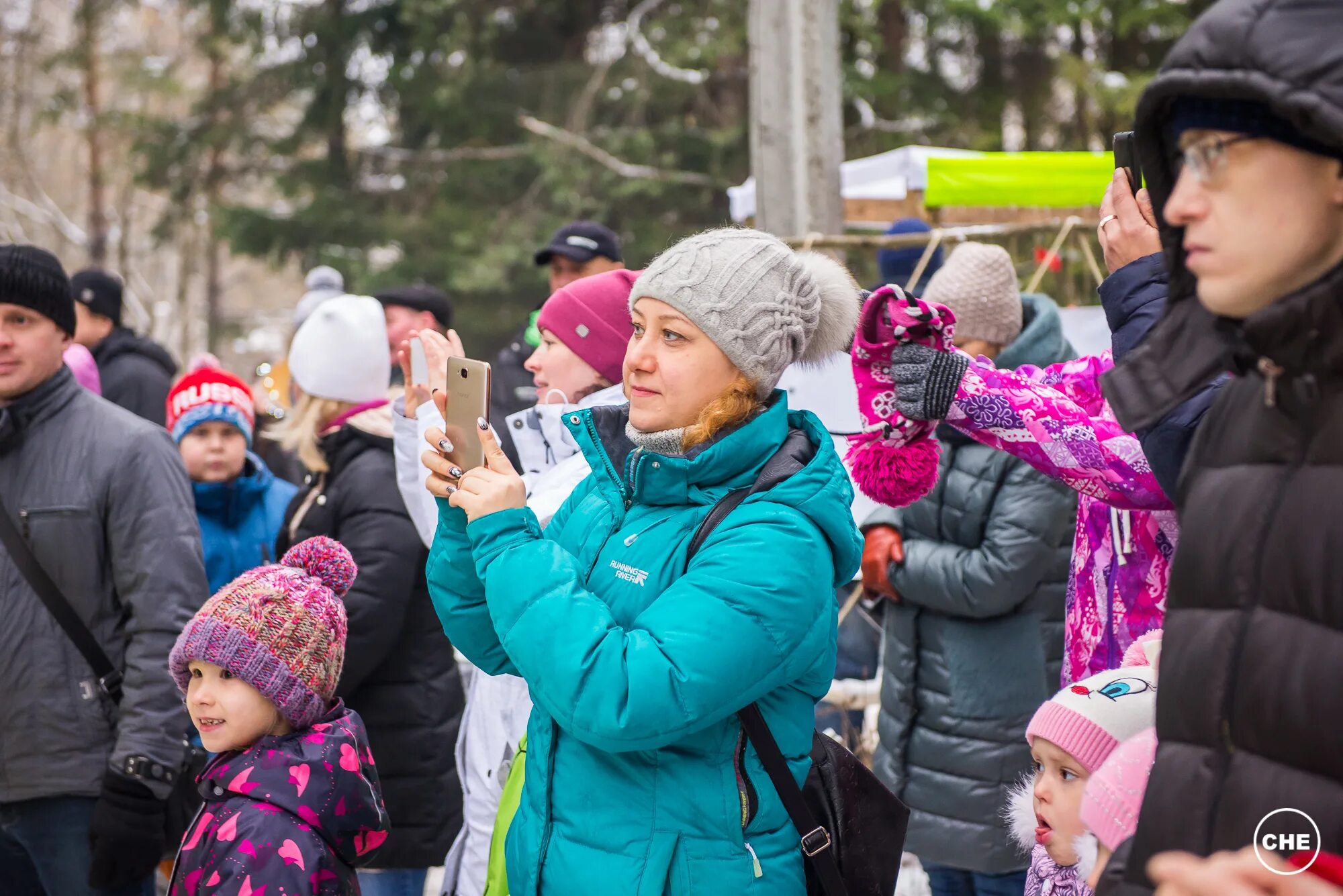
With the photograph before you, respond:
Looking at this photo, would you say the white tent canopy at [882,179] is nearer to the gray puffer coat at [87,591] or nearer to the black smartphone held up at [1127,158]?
the gray puffer coat at [87,591]

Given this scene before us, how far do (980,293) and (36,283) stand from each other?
2.74 meters

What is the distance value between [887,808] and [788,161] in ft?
16.0

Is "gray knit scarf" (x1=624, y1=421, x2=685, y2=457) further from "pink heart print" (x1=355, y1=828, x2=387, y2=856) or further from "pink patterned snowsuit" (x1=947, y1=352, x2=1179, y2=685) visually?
"pink heart print" (x1=355, y1=828, x2=387, y2=856)

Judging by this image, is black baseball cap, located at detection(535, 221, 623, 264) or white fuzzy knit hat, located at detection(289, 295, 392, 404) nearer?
white fuzzy knit hat, located at detection(289, 295, 392, 404)

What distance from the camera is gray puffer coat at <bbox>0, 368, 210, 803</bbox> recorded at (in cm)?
348

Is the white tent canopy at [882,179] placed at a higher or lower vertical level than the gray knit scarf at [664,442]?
higher

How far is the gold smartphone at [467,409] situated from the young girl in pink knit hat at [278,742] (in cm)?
84

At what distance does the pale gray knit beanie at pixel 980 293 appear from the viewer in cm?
389

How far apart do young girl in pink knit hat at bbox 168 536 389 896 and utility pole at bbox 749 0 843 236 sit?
425 centimetres

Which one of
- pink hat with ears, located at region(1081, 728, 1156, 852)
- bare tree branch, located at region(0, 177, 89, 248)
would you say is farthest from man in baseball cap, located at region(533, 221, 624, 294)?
bare tree branch, located at region(0, 177, 89, 248)

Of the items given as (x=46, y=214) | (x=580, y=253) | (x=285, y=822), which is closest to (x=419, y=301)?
(x=580, y=253)

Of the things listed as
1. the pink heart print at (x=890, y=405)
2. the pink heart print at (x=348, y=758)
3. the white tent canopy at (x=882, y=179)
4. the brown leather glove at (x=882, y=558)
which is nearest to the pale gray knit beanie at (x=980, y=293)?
the brown leather glove at (x=882, y=558)

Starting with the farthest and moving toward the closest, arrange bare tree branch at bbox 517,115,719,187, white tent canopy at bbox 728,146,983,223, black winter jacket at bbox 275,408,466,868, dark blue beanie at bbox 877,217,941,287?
1. bare tree branch at bbox 517,115,719,187
2. white tent canopy at bbox 728,146,983,223
3. dark blue beanie at bbox 877,217,941,287
4. black winter jacket at bbox 275,408,466,868

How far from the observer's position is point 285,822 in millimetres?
2691
